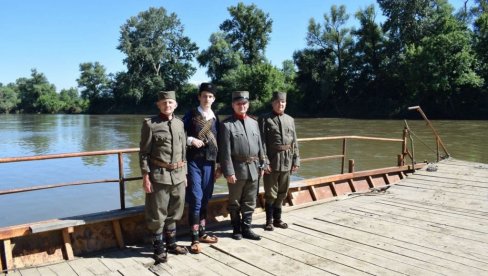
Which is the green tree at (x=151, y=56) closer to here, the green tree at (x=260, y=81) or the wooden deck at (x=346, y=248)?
the green tree at (x=260, y=81)

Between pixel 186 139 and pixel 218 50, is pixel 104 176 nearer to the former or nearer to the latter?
pixel 186 139

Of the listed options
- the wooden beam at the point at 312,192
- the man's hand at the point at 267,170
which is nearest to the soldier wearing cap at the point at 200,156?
the man's hand at the point at 267,170

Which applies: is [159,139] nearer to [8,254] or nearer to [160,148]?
[160,148]

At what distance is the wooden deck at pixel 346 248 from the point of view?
3.82 metres

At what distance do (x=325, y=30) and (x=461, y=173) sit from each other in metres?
43.2

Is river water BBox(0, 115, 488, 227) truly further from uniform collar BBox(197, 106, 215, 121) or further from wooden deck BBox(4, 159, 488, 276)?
uniform collar BBox(197, 106, 215, 121)

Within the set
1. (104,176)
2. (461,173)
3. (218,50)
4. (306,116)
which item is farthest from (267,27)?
(461,173)

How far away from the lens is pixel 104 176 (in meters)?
13.9

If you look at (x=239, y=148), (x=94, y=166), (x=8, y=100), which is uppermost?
(x=8, y=100)

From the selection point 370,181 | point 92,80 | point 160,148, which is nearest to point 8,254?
point 160,148

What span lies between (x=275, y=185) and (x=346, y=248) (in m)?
1.10

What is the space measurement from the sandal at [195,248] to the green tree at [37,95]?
8808cm

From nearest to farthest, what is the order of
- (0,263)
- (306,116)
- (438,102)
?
(0,263) → (438,102) → (306,116)

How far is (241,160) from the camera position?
4520 mm
